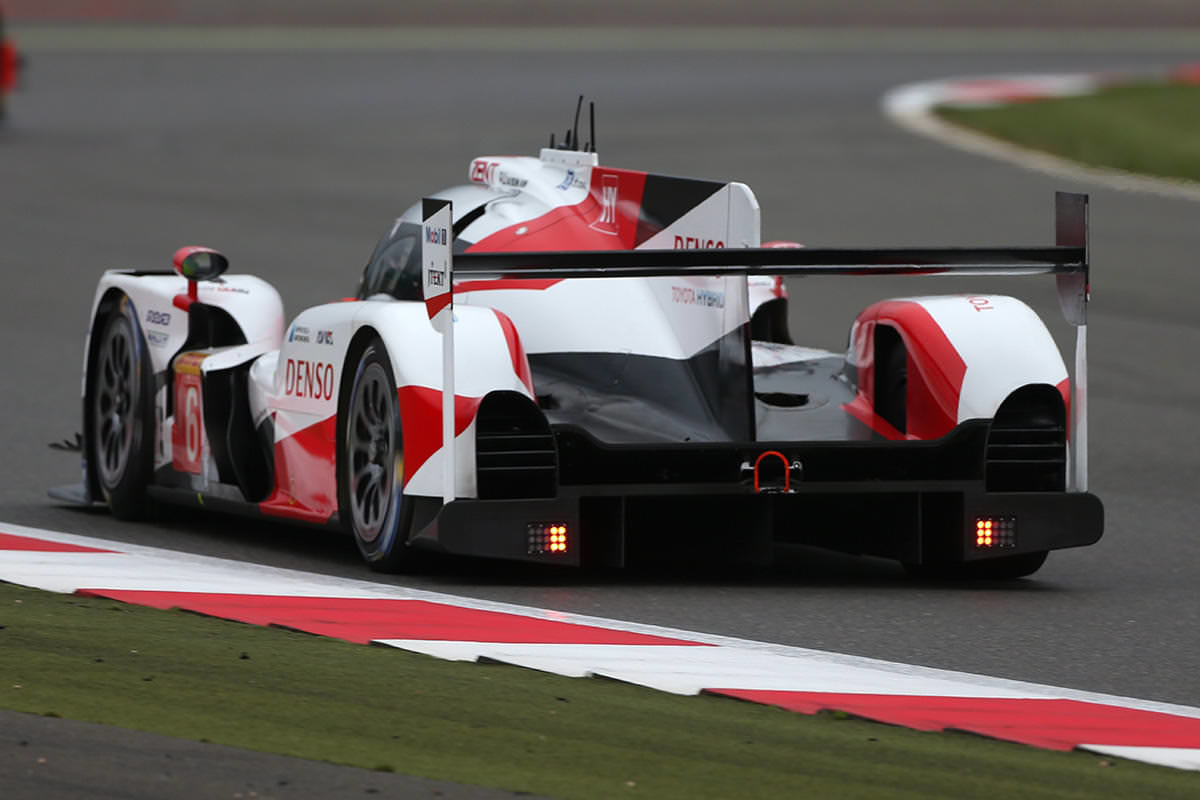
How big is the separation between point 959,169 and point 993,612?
19.0 m

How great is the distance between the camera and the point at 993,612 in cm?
725

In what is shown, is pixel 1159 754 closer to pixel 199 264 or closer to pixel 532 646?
pixel 532 646

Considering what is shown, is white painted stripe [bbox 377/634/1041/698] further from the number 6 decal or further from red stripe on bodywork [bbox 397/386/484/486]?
the number 6 decal

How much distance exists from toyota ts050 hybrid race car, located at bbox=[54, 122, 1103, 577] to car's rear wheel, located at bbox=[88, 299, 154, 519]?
19 mm

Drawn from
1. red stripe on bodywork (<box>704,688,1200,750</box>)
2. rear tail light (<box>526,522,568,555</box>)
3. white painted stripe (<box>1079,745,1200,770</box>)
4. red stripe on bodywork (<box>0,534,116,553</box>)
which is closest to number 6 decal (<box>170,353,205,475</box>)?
red stripe on bodywork (<box>0,534,116,553</box>)

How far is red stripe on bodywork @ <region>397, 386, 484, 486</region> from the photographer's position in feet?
23.9

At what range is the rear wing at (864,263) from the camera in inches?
284

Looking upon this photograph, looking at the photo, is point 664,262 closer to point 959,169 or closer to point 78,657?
point 78,657

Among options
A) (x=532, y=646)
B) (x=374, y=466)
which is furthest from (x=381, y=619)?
(x=374, y=466)

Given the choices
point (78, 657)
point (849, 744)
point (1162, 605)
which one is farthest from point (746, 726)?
point (1162, 605)

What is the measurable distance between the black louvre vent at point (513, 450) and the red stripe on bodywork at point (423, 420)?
0.05m

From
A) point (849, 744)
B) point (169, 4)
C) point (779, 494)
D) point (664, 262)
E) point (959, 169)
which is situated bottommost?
point (849, 744)

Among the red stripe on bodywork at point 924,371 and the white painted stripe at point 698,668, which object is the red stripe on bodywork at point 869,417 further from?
the white painted stripe at point 698,668

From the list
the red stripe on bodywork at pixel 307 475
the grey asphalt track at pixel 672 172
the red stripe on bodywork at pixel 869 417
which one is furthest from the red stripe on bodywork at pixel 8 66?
the red stripe on bodywork at pixel 869 417
